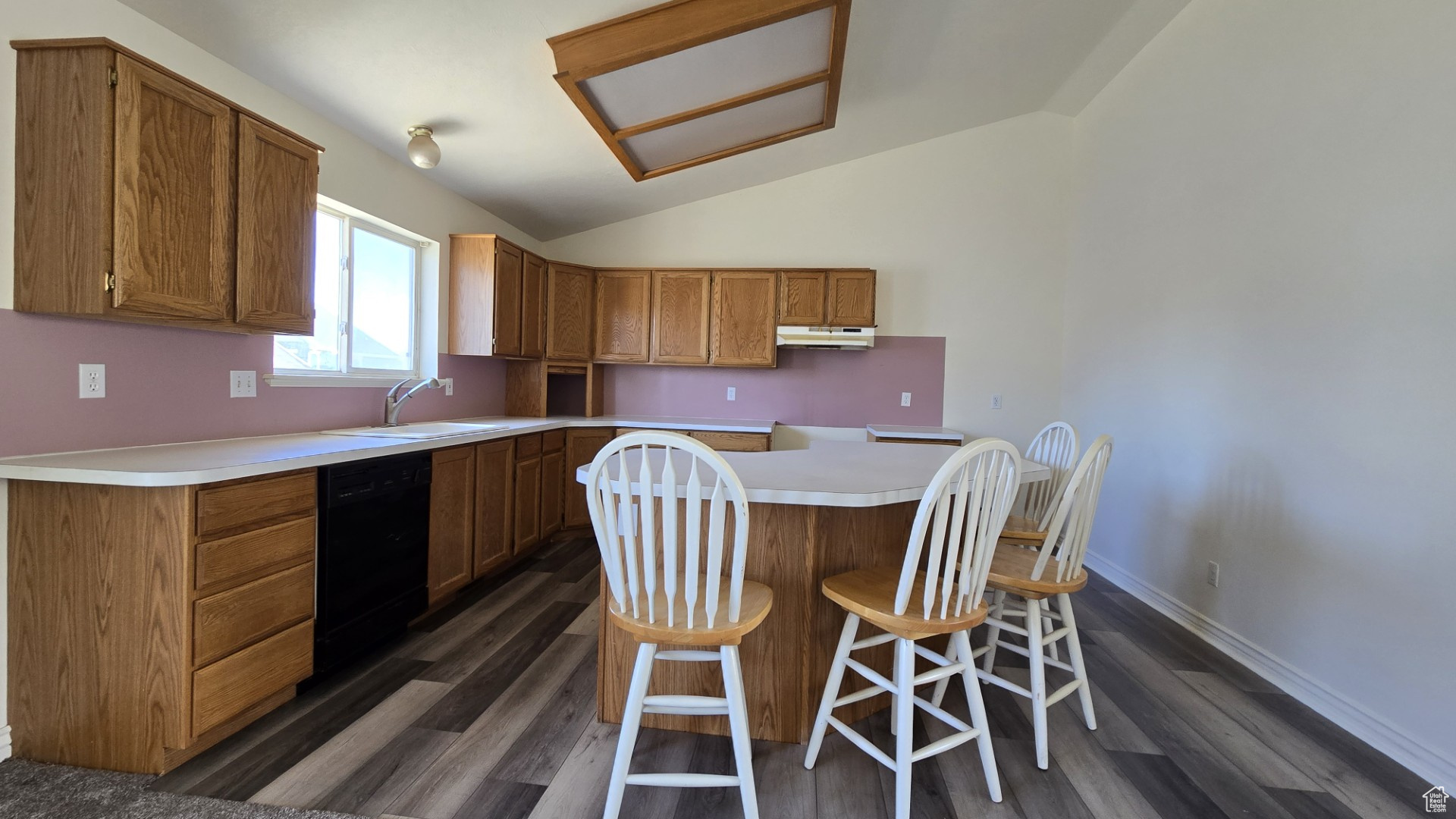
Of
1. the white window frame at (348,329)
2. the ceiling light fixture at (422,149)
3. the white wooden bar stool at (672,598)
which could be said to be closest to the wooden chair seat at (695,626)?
the white wooden bar stool at (672,598)

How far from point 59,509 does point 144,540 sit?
0.28 metres

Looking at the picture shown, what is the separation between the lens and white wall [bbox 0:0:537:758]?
5.12 ft

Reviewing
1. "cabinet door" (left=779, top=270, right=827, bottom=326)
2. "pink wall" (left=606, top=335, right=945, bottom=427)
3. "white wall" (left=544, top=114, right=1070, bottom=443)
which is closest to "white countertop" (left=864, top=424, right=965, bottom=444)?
"pink wall" (left=606, top=335, right=945, bottom=427)

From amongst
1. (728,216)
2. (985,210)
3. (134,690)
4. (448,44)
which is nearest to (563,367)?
(728,216)

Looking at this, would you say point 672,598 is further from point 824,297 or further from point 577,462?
point 824,297

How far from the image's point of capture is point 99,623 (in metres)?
1.55

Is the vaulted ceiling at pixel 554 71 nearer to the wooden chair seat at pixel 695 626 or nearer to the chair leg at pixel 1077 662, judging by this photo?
the wooden chair seat at pixel 695 626

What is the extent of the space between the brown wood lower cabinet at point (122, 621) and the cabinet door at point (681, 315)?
2.96 m

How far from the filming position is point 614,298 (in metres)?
4.38

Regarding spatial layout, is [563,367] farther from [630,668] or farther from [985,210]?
[985,210]

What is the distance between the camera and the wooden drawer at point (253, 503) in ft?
5.13

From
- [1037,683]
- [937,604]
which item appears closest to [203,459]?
[937,604]

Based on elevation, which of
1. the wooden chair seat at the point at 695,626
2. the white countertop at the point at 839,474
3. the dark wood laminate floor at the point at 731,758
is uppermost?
the white countertop at the point at 839,474

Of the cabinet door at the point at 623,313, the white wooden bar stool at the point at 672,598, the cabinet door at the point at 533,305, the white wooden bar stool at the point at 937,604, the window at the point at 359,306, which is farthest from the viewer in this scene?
the cabinet door at the point at 623,313
